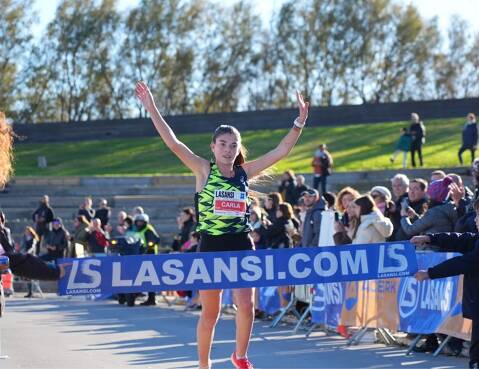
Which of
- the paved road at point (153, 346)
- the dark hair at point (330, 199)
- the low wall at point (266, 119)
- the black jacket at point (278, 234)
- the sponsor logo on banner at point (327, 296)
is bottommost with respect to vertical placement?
the paved road at point (153, 346)

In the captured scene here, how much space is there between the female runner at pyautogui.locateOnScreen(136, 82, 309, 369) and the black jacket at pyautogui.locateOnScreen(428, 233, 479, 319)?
143 cm

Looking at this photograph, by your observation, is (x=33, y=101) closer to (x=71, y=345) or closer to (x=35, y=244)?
(x=35, y=244)

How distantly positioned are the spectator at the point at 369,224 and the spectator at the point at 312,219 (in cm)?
246

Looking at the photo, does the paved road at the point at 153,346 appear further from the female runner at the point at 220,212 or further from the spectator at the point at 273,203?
the female runner at the point at 220,212

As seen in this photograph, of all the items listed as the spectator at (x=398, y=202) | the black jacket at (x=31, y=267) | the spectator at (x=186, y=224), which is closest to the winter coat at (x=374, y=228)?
the spectator at (x=398, y=202)

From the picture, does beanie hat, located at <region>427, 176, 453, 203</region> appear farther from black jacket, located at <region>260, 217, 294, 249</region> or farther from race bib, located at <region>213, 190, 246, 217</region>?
black jacket, located at <region>260, 217, 294, 249</region>

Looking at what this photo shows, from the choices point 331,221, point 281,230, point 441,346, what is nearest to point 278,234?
point 281,230

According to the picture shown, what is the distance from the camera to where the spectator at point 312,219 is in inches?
696

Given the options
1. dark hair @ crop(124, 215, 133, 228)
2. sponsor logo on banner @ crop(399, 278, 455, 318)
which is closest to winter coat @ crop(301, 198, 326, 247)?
sponsor logo on banner @ crop(399, 278, 455, 318)

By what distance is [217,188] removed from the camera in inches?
366

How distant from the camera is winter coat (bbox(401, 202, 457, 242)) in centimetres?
1368

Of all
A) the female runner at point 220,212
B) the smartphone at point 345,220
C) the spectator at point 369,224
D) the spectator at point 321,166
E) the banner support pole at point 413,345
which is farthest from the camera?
the spectator at point 321,166

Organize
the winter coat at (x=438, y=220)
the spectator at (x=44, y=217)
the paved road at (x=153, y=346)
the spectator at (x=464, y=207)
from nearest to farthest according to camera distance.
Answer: the paved road at (x=153, y=346) → the spectator at (x=464, y=207) → the winter coat at (x=438, y=220) → the spectator at (x=44, y=217)

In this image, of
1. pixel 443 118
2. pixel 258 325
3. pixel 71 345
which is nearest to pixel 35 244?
pixel 258 325
